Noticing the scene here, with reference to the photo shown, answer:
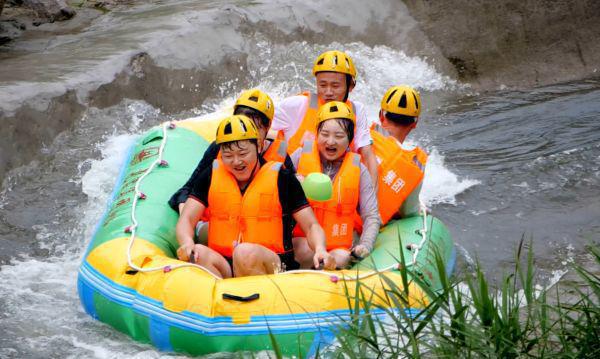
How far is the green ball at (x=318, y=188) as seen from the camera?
4.61 m

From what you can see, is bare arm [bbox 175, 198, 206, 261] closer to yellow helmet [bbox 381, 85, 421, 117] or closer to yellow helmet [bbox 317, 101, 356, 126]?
yellow helmet [bbox 317, 101, 356, 126]

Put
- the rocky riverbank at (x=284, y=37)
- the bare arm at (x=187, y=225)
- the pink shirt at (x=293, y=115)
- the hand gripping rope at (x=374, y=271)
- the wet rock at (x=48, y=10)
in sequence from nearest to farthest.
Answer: the hand gripping rope at (x=374, y=271), the bare arm at (x=187, y=225), the pink shirt at (x=293, y=115), the rocky riverbank at (x=284, y=37), the wet rock at (x=48, y=10)

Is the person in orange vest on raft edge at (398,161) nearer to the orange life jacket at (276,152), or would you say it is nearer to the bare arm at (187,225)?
the orange life jacket at (276,152)

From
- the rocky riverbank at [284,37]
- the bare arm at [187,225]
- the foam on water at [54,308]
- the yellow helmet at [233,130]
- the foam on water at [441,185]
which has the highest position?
the rocky riverbank at [284,37]

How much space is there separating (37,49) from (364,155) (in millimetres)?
4867

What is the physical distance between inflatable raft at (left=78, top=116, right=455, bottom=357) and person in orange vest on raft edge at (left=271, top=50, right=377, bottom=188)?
0.65 meters

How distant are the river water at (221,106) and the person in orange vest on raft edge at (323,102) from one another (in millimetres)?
1215

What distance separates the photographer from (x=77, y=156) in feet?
24.0

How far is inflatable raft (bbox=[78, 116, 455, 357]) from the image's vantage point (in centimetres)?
426

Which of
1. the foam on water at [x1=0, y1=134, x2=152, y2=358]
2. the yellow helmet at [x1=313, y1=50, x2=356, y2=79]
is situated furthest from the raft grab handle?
the yellow helmet at [x1=313, y1=50, x2=356, y2=79]

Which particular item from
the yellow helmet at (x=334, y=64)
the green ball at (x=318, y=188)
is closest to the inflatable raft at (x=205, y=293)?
the green ball at (x=318, y=188)

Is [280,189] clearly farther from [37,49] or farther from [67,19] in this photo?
[67,19]

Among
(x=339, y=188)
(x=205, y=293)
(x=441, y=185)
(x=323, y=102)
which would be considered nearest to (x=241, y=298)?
(x=205, y=293)

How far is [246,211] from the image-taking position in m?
4.72
